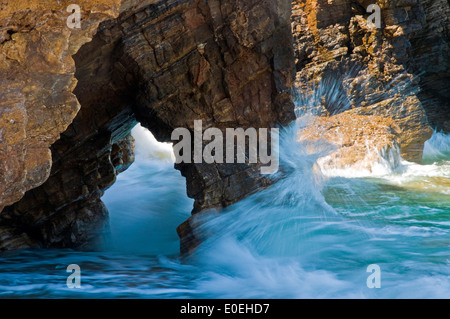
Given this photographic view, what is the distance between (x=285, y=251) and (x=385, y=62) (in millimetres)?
12897

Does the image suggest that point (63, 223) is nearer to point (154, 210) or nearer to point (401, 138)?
point (154, 210)

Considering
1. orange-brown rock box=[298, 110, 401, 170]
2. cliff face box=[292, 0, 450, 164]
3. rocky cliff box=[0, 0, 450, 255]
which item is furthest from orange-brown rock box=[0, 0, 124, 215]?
cliff face box=[292, 0, 450, 164]

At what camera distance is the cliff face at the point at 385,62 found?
55.3 feet

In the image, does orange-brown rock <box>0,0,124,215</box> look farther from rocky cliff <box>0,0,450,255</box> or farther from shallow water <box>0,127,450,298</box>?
shallow water <box>0,127,450,298</box>

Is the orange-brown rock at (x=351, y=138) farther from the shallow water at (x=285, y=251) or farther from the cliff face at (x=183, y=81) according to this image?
the cliff face at (x=183, y=81)

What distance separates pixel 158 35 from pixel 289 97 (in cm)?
332

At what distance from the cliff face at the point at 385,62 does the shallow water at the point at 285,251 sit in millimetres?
5202

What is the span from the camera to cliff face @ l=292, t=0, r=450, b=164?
55.3 ft

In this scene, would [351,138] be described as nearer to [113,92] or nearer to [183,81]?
[183,81]

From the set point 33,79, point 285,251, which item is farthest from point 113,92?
point 285,251

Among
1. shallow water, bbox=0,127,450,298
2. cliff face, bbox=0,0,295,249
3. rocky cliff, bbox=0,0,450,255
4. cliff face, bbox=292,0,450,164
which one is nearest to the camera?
rocky cliff, bbox=0,0,450,255

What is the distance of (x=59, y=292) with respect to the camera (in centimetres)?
571

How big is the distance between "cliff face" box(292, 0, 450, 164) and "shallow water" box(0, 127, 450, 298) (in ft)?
17.1

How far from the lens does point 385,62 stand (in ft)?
56.6
